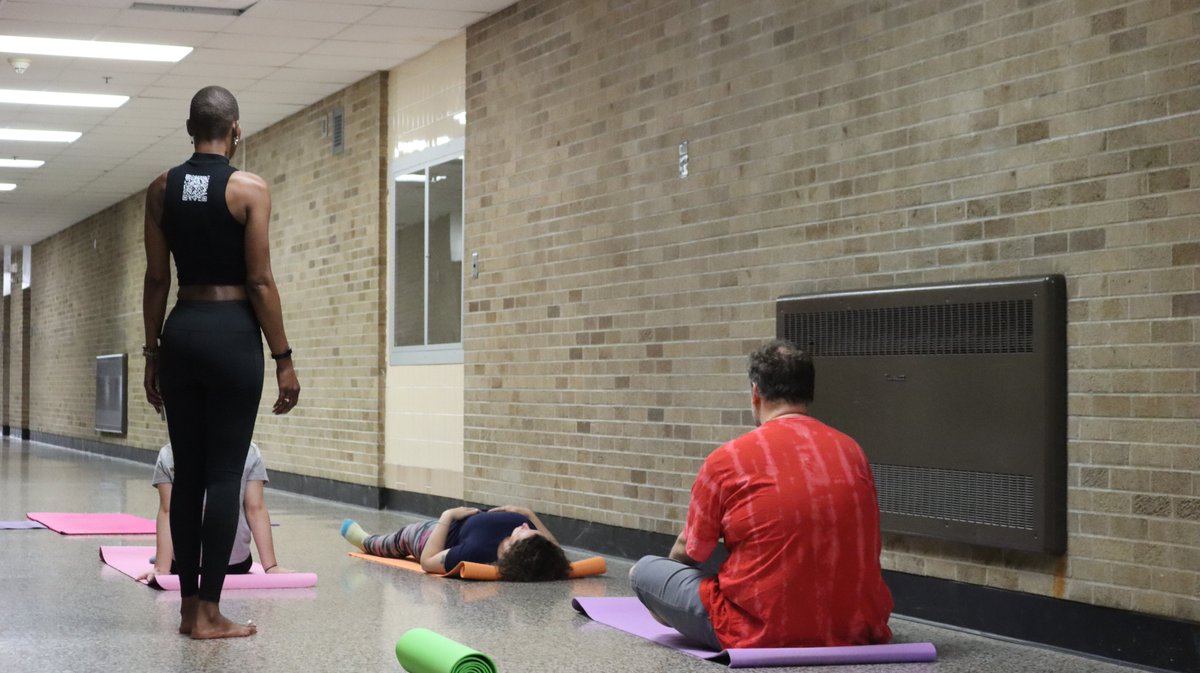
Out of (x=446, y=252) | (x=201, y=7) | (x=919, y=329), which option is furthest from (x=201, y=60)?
(x=919, y=329)

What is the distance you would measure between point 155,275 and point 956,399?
276cm

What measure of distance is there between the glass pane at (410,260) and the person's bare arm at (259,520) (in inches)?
159

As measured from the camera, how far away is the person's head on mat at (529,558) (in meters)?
6.00

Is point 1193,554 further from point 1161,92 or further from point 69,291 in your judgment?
point 69,291

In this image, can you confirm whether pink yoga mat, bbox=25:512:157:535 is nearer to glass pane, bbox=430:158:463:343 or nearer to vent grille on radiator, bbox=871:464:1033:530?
glass pane, bbox=430:158:463:343

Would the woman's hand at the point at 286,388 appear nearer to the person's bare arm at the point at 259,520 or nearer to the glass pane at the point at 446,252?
the person's bare arm at the point at 259,520

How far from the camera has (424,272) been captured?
981 centimetres

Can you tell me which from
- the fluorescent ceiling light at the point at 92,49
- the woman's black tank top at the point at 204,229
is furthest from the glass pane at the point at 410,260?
the woman's black tank top at the point at 204,229

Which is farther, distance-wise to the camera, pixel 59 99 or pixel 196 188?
pixel 59 99

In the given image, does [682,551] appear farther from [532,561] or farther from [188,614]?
[532,561]

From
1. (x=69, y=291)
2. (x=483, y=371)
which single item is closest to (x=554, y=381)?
(x=483, y=371)

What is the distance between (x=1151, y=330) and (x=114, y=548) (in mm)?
5124

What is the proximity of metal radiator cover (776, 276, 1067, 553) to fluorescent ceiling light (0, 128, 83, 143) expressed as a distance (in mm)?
9430

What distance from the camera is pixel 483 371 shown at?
28.6 ft
